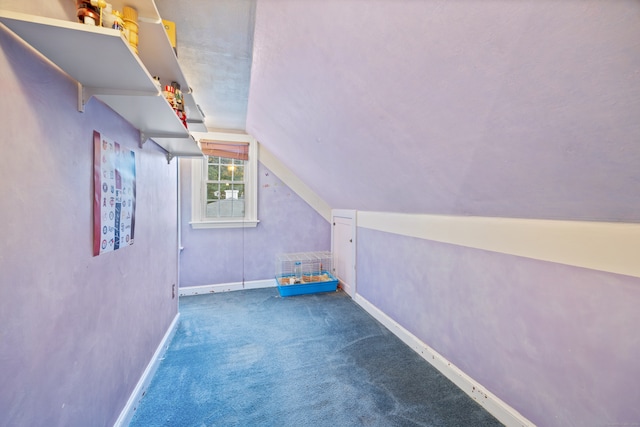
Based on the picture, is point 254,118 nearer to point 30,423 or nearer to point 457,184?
point 457,184

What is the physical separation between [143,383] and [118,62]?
1.82m

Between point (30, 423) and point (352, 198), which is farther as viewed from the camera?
point (352, 198)

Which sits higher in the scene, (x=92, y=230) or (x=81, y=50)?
(x=81, y=50)

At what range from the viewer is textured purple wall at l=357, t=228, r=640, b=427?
103 cm

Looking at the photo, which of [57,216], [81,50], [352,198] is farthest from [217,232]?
[81,50]

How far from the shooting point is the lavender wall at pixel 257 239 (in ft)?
11.5

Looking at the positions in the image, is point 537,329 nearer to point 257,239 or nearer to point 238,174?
point 257,239

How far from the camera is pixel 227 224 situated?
3609mm

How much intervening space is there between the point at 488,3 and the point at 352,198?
2244 mm

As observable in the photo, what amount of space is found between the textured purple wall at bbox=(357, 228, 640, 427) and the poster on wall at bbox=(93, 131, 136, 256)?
199 cm

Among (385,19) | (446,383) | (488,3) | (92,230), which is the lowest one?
(446,383)

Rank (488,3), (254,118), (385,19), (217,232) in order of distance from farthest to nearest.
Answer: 1. (217,232)
2. (254,118)
3. (385,19)
4. (488,3)

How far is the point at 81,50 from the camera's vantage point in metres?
0.78

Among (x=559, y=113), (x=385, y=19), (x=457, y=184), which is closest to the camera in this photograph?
(x=559, y=113)
